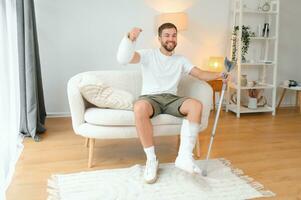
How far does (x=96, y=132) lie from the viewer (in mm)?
2506

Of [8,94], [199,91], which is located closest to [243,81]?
[199,91]

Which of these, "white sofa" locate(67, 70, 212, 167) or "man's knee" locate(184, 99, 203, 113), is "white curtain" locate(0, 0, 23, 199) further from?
"man's knee" locate(184, 99, 203, 113)

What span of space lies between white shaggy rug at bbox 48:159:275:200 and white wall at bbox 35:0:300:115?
6.48 ft

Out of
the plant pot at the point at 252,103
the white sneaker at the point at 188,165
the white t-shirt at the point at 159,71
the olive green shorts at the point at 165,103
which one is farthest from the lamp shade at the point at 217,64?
the white sneaker at the point at 188,165

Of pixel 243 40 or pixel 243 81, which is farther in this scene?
pixel 243 81

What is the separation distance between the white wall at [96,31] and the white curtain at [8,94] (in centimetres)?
96

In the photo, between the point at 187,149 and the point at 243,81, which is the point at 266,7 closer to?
the point at 243,81

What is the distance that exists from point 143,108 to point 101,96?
0.38m

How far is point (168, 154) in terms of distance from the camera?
2.88m

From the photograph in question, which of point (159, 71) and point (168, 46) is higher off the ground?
point (168, 46)

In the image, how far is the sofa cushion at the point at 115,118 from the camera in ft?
8.13

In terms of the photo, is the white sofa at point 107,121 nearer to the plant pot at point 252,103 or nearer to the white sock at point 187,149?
the white sock at point 187,149

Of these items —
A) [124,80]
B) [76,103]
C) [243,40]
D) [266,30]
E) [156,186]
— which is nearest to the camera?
[156,186]

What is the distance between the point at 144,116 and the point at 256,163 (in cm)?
103
